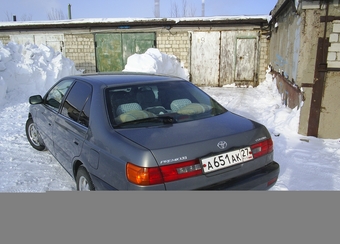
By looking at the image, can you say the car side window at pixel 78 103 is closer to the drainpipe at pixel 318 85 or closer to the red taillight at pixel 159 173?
the red taillight at pixel 159 173

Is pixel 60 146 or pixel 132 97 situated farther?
pixel 60 146

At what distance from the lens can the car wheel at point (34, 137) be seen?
435 cm

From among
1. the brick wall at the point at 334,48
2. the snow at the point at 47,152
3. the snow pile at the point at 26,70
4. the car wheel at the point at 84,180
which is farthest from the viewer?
the snow pile at the point at 26,70

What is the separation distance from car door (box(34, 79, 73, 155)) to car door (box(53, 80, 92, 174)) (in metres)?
0.19

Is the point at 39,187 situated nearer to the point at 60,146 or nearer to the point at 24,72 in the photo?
the point at 60,146

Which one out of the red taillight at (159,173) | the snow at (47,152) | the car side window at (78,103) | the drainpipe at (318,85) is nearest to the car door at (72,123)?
the car side window at (78,103)

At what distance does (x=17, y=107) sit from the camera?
7.49m

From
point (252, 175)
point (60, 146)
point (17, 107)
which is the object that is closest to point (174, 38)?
point (17, 107)

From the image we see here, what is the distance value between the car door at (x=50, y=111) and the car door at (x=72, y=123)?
19 centimetres

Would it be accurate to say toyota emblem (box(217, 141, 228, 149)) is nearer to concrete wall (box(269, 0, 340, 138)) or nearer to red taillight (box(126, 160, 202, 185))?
red taillight (box(126, 160, 202, 185))

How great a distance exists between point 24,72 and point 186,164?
8.51 metres

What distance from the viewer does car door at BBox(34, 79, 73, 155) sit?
3426 mm

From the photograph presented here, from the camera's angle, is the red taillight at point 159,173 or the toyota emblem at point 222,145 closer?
the red taillight at point 159,173

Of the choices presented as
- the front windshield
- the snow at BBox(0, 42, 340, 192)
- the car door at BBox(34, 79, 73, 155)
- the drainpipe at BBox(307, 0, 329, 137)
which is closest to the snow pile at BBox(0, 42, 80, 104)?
the snow at BBox(0, 42, 340, 192)
